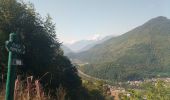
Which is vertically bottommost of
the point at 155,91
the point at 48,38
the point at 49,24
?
the point at 155,91

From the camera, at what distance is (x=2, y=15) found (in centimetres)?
2491

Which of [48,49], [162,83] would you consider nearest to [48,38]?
[48,49]

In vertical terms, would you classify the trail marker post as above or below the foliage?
below

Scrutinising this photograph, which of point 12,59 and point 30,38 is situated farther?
point 30,38

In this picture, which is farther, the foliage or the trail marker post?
the foliage

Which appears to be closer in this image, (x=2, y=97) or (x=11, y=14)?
(x=2, y=97)

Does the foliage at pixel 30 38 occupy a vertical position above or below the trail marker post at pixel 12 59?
above

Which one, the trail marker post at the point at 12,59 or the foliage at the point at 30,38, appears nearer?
the trail marker post at the point at 12,59

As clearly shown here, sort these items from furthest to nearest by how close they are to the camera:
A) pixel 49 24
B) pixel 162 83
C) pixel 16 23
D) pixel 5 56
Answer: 1. pixel 162 83
2. pixel 49 24
3. pixel 16 23
4. pixel 5 56

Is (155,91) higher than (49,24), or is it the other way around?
(49,24)

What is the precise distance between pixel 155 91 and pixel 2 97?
139 feet

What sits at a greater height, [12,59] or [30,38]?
[30,38]

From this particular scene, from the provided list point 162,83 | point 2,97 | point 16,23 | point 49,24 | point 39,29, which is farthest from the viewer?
point 162,83

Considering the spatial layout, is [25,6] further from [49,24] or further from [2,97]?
[2,97]
